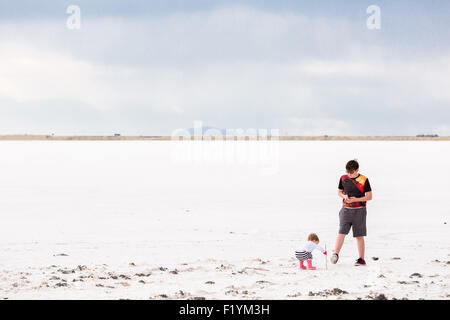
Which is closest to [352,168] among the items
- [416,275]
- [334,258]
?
[334,258]

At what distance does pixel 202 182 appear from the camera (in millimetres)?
21812

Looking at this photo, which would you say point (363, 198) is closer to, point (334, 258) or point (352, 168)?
point (352, 168)

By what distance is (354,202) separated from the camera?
853 cm

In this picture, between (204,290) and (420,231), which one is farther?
(420,231)

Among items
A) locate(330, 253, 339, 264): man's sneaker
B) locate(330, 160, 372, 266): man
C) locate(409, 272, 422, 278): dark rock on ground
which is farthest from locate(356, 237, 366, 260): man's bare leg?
locate(409, 272, 422, 278): dark rock on ground

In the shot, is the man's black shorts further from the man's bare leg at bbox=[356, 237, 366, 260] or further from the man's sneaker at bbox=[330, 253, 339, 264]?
the man's sneaker at bbox=[330, 253, 339, 264]

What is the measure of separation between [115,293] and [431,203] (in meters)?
10.9

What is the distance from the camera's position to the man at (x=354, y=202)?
834 centimetres

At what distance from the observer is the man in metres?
8.34

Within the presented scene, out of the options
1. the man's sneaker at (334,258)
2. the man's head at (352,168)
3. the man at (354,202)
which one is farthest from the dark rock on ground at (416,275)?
the man's head at (352,168)

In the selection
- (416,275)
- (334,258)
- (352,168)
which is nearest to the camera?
(416,275)

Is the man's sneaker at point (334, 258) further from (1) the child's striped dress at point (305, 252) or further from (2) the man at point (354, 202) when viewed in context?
(1) the child's striped dress at point (305, 252)
